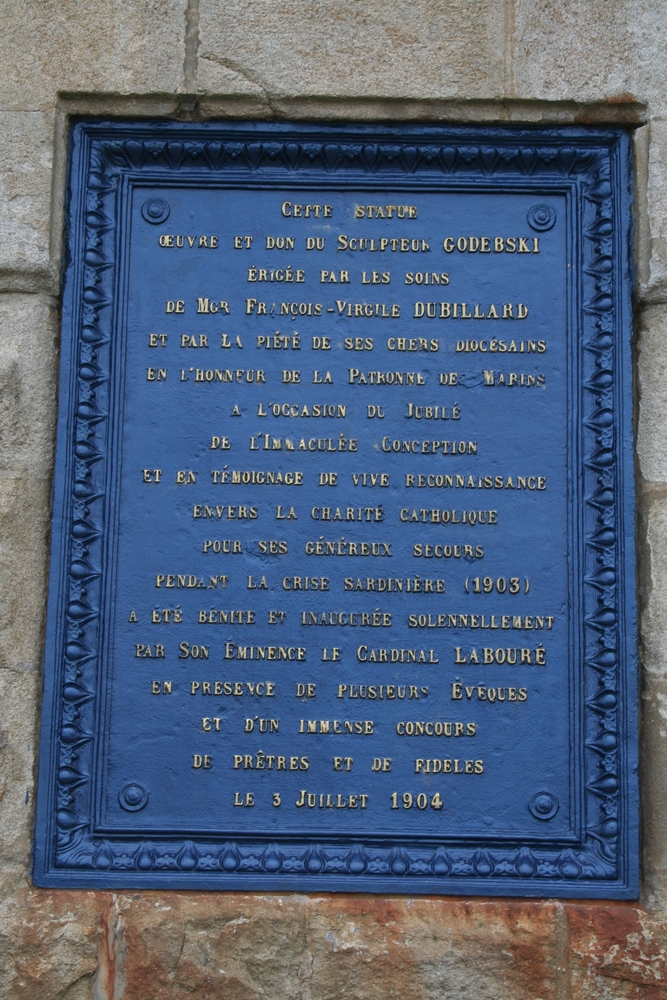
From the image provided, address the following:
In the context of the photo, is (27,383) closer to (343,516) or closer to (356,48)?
(343,516)

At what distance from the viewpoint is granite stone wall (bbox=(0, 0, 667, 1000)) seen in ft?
11.3

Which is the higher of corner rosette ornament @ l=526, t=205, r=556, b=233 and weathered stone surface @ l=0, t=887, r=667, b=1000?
corner rosette ornament @ l=526, t=205, r=556, b=233

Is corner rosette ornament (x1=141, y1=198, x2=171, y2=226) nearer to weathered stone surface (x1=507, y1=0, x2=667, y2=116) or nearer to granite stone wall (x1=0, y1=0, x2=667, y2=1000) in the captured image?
granite stone wall (x1=0, y1=0, x2=667, y2=1000)

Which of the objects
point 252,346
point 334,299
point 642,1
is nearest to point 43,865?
point 252,346

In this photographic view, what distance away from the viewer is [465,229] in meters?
4.04

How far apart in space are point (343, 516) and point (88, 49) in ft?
6.88

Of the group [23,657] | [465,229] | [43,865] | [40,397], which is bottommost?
[43,865]

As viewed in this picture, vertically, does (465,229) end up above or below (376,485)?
above

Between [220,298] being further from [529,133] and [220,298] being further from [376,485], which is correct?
[529,133]

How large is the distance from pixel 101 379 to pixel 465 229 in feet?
5.01

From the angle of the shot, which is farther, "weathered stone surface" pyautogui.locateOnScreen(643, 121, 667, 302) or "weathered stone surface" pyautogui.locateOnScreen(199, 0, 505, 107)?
"weathered stone surface" pyautogui.locateOnScreen(199, 0, 505, 107)

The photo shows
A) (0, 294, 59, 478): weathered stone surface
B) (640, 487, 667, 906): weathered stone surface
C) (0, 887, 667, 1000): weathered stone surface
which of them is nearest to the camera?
(0, 887, 667, 1000): weathered stone surface

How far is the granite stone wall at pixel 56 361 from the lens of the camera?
3.44m

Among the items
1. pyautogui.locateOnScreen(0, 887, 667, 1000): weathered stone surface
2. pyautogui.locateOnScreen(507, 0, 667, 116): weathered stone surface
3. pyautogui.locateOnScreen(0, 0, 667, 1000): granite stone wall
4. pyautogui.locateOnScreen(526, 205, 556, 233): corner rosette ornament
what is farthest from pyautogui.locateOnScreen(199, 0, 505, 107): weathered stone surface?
pyautogui.locateOnScreen(0, 887, 667, 1000): weathered stone surface
